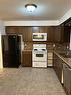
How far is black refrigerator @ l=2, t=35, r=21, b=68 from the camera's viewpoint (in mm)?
6855

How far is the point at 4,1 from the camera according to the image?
3596mm

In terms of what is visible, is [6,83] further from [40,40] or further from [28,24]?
[28,24]

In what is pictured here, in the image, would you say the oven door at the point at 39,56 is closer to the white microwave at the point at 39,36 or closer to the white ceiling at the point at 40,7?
the white microwave at the point at 39,36

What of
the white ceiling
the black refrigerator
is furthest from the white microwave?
the white ceiling

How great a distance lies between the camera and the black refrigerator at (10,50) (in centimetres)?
686

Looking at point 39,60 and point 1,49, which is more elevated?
point 1,49

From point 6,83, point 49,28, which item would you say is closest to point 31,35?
point 49,28

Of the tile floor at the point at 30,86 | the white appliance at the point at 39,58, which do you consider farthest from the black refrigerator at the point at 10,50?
the tile floor at the point at 30,86

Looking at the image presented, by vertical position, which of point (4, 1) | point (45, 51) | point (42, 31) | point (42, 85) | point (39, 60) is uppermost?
point (4, 1)

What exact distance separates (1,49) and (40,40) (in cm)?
208

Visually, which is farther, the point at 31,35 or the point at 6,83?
the point at 31,35

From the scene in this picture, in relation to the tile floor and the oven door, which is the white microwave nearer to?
the oven door

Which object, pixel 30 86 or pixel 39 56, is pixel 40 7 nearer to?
pixel 30 86

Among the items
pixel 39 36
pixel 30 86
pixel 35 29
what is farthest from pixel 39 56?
pixel 30 86
